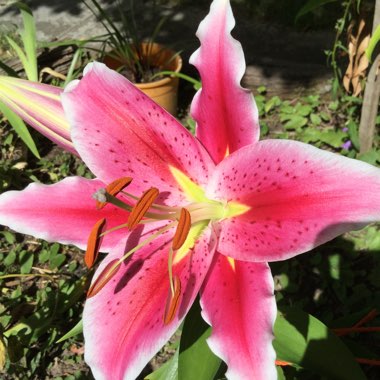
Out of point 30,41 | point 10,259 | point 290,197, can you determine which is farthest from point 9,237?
point 290,197

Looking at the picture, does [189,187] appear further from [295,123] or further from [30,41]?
[295,123]

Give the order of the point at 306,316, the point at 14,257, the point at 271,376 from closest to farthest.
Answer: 1. the point at 271,376
2. the point at 306,316
3. the point at 14,257

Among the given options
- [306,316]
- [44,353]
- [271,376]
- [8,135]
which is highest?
[271,376]

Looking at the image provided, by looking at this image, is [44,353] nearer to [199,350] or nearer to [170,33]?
[199,350]

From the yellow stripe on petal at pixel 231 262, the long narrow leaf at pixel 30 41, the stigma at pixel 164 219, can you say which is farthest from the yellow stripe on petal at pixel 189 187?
the long narrow leaf at pixel 30 41

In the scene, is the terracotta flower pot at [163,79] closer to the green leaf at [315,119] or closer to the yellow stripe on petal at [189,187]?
the green leaf at [315,119]

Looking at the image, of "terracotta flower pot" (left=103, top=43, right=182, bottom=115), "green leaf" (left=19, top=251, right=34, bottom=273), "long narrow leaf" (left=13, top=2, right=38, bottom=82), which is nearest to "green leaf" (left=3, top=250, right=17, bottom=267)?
"green leaf" (left=19, top=251, right=34, bottom=273)

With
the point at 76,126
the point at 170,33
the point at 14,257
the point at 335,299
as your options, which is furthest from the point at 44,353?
the point at 170,33
